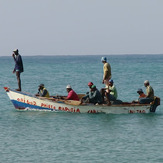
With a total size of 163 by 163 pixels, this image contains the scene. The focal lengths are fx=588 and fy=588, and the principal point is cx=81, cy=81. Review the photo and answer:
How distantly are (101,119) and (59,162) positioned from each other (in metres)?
8.20

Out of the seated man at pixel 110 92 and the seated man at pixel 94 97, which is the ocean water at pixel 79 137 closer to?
the seated man at pixel 94 97

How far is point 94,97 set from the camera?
25344mm

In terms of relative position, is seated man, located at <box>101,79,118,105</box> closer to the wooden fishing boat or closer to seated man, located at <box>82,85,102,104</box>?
seated man, located at <box>82,85,102,104</box>

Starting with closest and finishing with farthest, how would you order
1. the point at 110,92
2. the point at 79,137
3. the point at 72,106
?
the point at 79,137, the point at 110,92, the point at 72,106

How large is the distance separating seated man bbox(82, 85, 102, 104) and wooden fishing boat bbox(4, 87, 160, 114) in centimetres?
22

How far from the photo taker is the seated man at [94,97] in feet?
82.3

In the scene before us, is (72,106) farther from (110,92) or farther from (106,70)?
(106,70)

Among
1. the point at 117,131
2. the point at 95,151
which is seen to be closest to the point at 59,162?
the point at 95,151

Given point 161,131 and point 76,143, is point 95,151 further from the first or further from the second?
point 161,131

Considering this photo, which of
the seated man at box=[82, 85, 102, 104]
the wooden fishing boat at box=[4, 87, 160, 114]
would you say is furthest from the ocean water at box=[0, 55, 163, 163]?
the seated man at box=[82, 85, 102, 104]

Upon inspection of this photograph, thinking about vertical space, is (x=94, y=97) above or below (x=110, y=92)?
below

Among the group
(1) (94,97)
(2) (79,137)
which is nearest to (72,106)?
(1) (94,97)

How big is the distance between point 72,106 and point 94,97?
4.10 feet

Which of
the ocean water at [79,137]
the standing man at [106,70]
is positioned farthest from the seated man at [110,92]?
the ocean water at [79,137]
